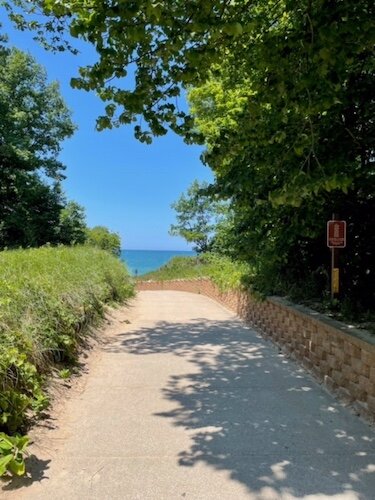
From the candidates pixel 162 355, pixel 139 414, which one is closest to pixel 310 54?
pixel 139 414

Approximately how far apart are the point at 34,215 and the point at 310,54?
1650 cm

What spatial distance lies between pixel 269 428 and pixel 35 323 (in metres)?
2.50

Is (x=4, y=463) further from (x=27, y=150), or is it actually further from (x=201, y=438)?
(x=27, y=150)

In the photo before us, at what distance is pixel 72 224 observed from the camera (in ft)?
67.3

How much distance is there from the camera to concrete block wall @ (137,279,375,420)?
445 centimetres

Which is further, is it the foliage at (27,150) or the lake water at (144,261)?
the lake water at (144,261)

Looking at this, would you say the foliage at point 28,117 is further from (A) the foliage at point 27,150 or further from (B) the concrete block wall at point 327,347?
(B) the concrete block wall at point 327,347

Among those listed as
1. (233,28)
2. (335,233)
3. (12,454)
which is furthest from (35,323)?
(335,233)

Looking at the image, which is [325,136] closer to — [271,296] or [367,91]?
[367,91]

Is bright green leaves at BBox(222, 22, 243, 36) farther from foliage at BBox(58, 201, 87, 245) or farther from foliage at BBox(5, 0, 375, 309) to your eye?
foliage at BBox(58, 201, 87, 245)

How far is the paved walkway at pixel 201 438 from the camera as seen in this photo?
10.1ft

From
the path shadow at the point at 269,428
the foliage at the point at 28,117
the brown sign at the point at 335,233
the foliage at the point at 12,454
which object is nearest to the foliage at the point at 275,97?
the brown sign at the point at 335,233

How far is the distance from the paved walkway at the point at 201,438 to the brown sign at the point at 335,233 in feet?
5.81

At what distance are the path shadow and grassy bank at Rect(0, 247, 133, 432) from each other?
128cm
